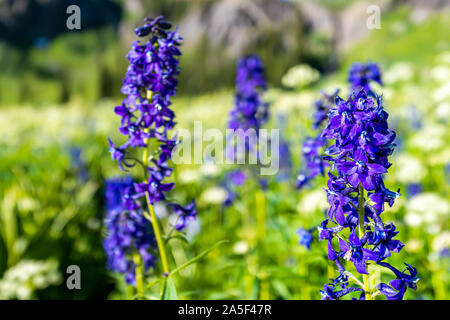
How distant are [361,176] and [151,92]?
129 centimetres

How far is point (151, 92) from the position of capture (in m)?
2.23

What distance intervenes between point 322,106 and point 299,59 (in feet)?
92.7

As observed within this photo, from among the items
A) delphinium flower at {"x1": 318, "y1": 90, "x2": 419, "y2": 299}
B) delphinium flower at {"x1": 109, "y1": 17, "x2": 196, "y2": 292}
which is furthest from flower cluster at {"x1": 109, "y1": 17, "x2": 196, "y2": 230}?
delphinium flower at {"x1": 318, "y1": 90, "x2": 419, "y2": 299}

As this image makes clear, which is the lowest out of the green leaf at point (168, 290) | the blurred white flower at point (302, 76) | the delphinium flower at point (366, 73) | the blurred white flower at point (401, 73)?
the green leaf at point (168, 290)

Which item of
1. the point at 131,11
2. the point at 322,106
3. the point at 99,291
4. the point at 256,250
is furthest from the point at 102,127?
the point at 131,11

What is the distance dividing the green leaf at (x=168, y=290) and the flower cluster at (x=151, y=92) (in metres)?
0.45

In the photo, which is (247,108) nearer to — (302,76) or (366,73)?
(366,73)

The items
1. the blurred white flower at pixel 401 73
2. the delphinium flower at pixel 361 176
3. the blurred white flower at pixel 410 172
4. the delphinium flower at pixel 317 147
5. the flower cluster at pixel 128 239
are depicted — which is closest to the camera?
the delphinium flower at pixel 361 176

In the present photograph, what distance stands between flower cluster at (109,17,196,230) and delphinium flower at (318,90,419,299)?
100cm

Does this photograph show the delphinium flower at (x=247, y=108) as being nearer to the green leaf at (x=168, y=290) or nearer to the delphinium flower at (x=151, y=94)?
the delphinium flower at (x=151, y=94)

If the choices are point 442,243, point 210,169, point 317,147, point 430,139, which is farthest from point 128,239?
point 430,139

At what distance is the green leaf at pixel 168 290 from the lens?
6.50 ft

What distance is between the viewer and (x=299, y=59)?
29.9m

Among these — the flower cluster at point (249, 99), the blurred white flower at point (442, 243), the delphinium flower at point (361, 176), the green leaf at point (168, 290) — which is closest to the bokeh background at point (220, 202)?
the blurred white flower at point (442, 243)
